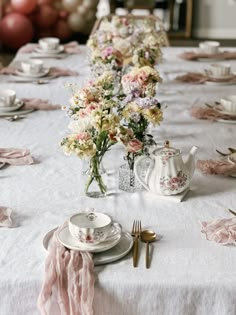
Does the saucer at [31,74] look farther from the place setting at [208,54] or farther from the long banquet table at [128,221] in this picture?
the place setting at [208,54]

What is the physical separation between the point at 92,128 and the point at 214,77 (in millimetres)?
1733

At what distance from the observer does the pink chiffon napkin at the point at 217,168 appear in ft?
6.85

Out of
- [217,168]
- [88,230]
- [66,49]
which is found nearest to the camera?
[88,230]

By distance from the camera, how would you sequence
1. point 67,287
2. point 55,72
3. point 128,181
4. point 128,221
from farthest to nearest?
point 55,72 → point 128,181 → point 128,221 → point 67,287

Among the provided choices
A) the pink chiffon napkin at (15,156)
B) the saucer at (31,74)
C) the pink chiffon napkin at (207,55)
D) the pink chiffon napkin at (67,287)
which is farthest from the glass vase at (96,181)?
the pink chiffon napkin at (207,55)

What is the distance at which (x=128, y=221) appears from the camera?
1728 mm

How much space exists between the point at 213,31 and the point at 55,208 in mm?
6643

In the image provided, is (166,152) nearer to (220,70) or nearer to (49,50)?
(220,70)

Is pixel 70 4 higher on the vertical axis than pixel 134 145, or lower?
lower

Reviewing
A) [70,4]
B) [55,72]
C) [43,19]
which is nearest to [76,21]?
[70,4]

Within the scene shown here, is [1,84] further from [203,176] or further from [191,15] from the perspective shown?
[191,15]

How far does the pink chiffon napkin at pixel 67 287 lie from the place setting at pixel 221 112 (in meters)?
1.39

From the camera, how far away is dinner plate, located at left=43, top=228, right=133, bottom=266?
1490 millimetres

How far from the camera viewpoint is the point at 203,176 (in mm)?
2082
